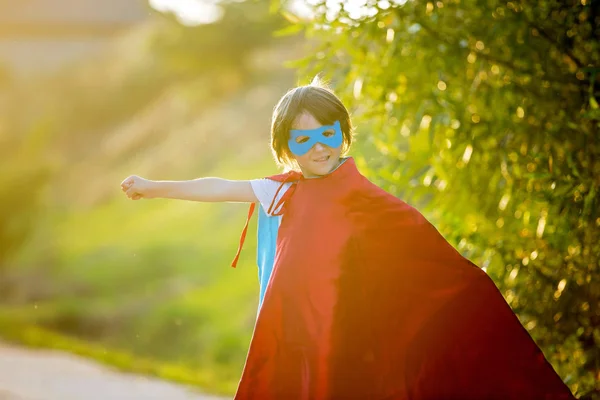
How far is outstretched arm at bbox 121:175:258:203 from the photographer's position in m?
2.59

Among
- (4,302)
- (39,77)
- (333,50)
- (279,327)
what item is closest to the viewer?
(279,327)

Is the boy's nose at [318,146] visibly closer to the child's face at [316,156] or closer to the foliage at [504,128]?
the child's face at [316,156]

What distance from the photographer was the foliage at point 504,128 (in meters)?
3.49

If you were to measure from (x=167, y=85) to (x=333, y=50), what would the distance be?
41.9 ft

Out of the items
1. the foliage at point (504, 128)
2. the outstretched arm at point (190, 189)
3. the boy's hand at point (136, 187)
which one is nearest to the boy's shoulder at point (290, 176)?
the outstretched arm at point (190, 189)

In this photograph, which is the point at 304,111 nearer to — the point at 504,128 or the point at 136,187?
the point at 136,187

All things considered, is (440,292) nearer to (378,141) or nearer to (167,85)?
(378,141)

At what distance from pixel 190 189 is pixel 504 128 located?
167 centimetres

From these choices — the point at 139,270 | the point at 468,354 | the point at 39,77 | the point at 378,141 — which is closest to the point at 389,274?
the point at 468,354

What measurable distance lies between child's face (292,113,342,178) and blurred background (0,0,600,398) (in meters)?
1.19

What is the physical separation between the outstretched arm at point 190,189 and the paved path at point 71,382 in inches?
130

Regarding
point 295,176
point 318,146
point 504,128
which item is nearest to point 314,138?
point 318,146

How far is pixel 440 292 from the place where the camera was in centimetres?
261

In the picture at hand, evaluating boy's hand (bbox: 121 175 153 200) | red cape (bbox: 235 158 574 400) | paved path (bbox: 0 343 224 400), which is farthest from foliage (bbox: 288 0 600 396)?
paved path (bbox: 0 343 224 400)
